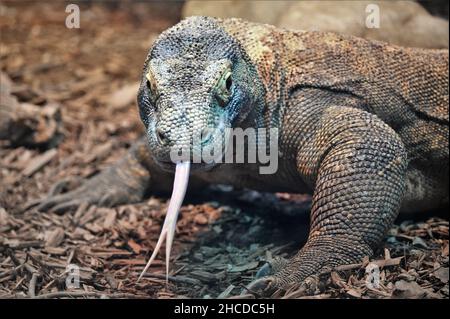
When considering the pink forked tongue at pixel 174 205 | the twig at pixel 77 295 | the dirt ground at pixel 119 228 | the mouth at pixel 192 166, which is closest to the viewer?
the pink forked tongue at pixel 174 205

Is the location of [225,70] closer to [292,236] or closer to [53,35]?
[292,236]

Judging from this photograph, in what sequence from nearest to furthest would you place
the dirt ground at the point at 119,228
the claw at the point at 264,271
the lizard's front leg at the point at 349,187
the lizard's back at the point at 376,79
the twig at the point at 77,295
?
the twig at the point at 77,295 → the dirt ground at the point at 119,228 → the claw at the point at 264,271 → the lizard's front leg at the point at 349,187 → the lizard's back at the point at 376,79

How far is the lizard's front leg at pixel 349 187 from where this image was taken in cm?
382

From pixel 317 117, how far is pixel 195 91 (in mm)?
1120

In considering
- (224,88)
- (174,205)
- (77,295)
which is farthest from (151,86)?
(77,295)

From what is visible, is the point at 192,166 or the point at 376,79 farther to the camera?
the point at 376,79

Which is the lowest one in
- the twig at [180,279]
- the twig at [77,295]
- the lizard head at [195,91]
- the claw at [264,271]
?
the twig at [180,279]

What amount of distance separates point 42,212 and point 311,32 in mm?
2449

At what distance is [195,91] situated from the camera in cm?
355

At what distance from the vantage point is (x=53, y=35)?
9.56m

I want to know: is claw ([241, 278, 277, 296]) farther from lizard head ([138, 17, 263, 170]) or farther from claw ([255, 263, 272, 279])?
lizard head ([138, 17, 263, 170])

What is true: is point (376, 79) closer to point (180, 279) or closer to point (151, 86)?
point (151, 86)

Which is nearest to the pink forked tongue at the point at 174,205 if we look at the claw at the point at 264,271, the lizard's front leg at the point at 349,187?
the claw at the point at 264,271

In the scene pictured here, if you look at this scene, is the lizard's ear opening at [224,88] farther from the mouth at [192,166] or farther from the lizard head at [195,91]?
the mouth at [192,166]
